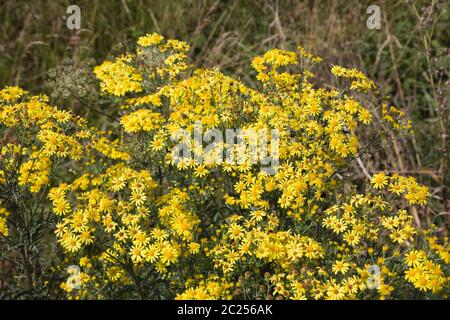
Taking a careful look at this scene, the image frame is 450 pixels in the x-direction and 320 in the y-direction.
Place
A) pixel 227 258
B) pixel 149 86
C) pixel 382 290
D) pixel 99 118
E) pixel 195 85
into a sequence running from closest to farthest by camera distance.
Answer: pixel 382 290
pixel 227 258
pixel 195 85
pixel 149 86
pixel 99 118

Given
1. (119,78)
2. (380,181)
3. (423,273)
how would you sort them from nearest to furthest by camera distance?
(423,273), (380,181), (119,78)

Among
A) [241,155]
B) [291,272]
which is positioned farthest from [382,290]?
[241,155]

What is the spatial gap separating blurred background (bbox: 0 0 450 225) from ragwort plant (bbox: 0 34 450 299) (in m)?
2.31

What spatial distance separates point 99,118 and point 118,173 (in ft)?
8.69

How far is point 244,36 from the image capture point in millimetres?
6699

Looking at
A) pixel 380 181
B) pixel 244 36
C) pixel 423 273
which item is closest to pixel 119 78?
pixel 380 181

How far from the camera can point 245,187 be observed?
3541mm

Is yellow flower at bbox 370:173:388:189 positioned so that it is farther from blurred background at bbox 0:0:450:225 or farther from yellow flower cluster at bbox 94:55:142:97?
blurred background at bbox 0:0:450:225

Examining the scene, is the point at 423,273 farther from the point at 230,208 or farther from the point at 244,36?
the point at 244,36

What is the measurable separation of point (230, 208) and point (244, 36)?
136 inches

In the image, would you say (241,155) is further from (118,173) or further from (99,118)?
(99,118)

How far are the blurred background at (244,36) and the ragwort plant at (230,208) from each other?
231 centimetres

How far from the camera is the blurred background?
6.30 metres

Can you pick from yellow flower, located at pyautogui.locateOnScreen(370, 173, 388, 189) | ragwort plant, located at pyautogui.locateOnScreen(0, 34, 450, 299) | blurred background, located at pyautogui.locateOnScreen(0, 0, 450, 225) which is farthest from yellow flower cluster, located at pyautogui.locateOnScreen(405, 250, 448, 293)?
blurred background, located at pyautogui.locateOnScreen(0, 0, 450, 225)
